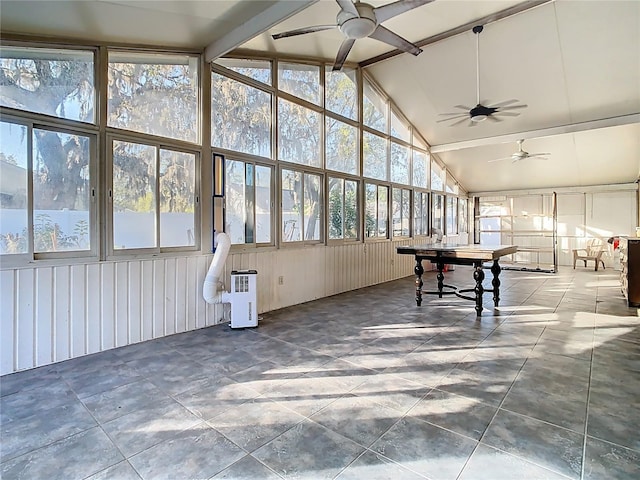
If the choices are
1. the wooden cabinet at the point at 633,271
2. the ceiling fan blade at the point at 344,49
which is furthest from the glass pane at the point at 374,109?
the wooden cabinet at the point at 633,271

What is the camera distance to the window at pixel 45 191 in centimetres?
299

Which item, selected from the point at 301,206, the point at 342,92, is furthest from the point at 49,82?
the point at 342,92

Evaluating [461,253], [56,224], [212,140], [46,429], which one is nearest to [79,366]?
[46,429]

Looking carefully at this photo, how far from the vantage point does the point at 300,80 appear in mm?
5789

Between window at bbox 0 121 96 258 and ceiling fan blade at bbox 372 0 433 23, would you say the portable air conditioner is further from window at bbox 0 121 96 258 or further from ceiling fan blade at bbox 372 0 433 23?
ceiling fan blade at bbox 372 0 433 23

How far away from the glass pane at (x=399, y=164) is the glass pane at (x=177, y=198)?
505 centimetres

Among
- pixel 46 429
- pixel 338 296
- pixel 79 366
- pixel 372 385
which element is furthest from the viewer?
pixel 338 296

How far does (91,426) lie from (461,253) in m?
4.50

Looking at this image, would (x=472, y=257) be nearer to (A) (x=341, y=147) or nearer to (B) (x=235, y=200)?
(A) (x=341, y=147)

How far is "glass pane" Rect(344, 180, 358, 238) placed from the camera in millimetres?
6719

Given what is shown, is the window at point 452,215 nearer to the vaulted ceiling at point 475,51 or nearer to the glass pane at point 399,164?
the vaulted ceiling at point 475,51

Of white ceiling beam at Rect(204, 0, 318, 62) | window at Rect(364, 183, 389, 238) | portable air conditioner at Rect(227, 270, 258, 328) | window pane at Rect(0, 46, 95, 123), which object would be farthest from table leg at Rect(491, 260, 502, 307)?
window pane at Rect(0, 46, 95, 123)

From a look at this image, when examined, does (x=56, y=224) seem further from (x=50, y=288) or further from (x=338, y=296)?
(x=338, y=296)

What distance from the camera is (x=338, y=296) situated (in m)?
6.24
